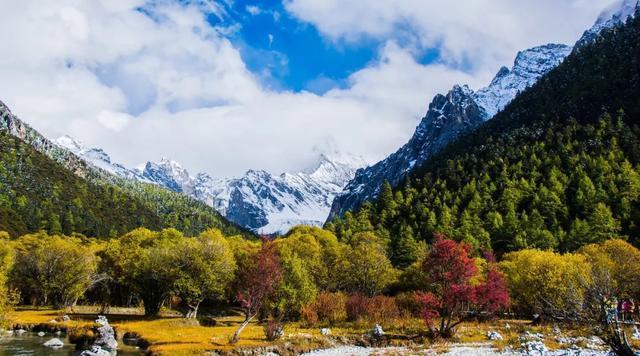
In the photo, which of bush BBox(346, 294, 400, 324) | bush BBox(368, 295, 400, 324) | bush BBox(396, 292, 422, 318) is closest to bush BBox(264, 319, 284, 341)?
bush BBox(368, 295, 400, 324)

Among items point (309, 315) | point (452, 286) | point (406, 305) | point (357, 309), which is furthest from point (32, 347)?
point (406, 305)

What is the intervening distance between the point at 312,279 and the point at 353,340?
112 ft

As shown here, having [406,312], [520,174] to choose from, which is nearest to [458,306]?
[406,312]

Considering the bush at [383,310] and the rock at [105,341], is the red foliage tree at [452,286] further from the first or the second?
the rock at [105,341]

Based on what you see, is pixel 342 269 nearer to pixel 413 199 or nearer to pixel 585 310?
pixel 585 310

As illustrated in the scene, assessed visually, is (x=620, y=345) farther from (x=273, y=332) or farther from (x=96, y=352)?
(x=96, y=352)

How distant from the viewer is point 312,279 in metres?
85.4

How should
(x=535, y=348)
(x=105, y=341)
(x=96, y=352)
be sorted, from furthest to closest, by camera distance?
(x=105, y=341) → (x=535, y=348) → (x=96, y=352)

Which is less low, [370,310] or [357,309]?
[357,309]

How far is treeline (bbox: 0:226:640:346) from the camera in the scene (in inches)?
2024

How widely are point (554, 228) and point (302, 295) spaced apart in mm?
94614

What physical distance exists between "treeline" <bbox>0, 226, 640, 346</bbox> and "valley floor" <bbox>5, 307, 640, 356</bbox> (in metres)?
2.54

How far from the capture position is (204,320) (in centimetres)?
7156

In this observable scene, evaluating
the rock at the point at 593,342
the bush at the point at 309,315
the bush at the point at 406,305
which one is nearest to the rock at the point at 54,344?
the bush at the point at 309,315
